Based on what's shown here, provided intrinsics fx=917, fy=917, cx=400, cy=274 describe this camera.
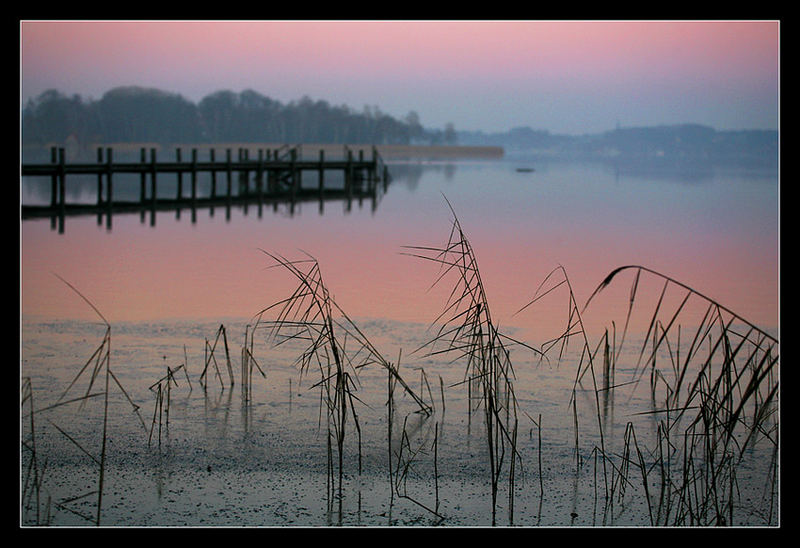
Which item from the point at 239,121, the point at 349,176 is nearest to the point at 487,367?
the point at 349,176

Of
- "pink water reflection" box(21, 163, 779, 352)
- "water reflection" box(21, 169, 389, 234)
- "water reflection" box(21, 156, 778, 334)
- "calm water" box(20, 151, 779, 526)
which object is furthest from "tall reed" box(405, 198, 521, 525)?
"water reflection" box(21, 169, 389, 234)

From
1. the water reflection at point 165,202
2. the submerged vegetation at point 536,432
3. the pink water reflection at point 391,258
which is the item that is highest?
the water reflection at point 165,202

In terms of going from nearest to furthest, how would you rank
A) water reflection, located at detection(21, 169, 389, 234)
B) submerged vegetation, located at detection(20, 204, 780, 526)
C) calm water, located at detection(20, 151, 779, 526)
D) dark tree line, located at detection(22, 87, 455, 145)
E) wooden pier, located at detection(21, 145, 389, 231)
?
1. submerged vegetation, located at detection(20, 204, 780, 526)
2. calm water, located at detection(20, 151, 779, 526)
3. water reflection, located at detection(21, 169, 389, 234)
4. wooden pier, located at detection(21, 145, 389, 231)
5. dark tree line, located at detection(22, 87, 455, 145)

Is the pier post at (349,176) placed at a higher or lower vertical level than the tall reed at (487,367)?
higher

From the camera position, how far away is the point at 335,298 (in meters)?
9.38

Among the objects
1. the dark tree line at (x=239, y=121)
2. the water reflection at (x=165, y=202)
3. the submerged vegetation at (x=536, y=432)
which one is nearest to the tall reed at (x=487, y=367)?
the submerged vegetation at (x=536, y=432)

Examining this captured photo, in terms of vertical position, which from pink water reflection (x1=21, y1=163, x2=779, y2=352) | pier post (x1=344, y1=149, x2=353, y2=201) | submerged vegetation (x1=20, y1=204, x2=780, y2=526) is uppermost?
pier post (x1=344, y1=149, x2=353, y2=201)

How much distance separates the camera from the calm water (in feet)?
13.9

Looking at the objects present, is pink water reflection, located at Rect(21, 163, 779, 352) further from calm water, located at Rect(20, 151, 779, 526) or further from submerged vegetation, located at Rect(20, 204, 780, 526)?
submerged vegetation, located at Rect(20, 204, 780, 526)

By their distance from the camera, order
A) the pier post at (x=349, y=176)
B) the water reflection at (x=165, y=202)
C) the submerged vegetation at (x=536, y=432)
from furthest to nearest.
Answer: the pier post at (x=349, y=176), the water reflection at (x=165, y=202), the submerged vegetation at (x=536, y=432)

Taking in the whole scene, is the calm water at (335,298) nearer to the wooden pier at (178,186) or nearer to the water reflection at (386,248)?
the water reflection at (386,248)

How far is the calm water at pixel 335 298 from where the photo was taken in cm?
424

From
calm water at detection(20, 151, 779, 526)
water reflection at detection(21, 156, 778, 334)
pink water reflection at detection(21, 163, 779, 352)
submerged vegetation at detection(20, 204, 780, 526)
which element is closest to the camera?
submerged vegetation at detection(20, 204, 780, 526)
